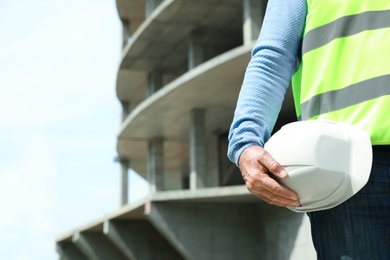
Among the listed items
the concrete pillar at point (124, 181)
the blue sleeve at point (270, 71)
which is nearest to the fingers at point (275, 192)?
the blue sleeve at point (270, 71)

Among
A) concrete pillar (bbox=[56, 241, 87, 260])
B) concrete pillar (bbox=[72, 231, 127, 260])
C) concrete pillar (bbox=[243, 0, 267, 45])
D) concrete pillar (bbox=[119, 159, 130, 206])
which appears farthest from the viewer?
concrete pillar (bbox=[56, 241, 87, 260])

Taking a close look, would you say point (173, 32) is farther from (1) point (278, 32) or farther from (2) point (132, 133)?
(1) point (278, 32)

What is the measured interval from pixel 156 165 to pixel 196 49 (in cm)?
493

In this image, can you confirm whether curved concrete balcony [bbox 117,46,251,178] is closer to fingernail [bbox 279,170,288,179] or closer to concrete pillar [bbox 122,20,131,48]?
concrete pillar [bbox 122,20,131,48]

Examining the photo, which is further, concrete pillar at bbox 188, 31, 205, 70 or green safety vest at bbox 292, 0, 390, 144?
concrete pillar at bbox 188, 31, 205, 70

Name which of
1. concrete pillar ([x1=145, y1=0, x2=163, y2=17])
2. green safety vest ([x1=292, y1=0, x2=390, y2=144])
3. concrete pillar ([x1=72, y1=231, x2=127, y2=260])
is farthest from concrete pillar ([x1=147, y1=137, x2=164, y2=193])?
green safety vest ([x1=292, y1=0, x2=390, y2=144])

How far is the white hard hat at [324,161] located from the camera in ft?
5.19

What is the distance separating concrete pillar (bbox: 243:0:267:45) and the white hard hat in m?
14.1

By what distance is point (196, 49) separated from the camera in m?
19.3

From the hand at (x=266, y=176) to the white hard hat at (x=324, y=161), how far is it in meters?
0.02

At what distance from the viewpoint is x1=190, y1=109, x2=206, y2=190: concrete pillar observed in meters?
17.5

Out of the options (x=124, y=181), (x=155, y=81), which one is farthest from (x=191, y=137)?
(x=124, y=181)

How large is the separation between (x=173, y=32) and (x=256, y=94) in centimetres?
1827

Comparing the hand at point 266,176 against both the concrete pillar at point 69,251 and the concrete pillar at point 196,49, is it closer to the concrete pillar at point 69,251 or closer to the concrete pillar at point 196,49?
the concrete pillar at point 196,49
